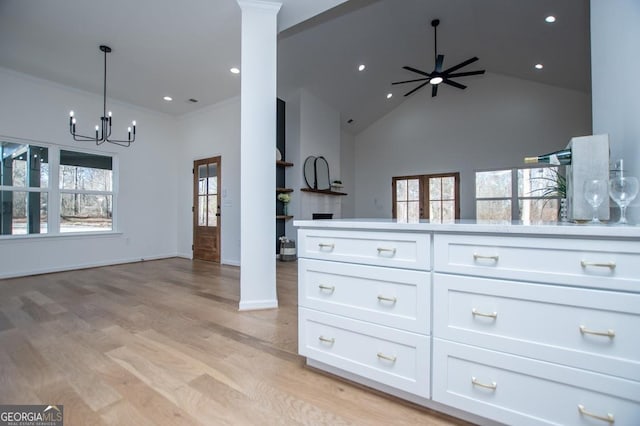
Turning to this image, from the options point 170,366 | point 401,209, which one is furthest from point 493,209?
point 170,366

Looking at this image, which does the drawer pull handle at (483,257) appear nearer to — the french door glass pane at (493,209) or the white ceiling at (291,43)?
the white ceiling at (291,43)

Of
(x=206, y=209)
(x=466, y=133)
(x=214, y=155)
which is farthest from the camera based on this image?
(x=466, y=133)

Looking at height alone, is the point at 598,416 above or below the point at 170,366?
above

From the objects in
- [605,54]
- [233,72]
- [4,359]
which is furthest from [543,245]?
[233,72]

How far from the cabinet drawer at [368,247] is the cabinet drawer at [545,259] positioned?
0.24 feet

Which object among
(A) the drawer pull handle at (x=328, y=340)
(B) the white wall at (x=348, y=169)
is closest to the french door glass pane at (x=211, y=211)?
(B) the white wall at (x=348, y=169)

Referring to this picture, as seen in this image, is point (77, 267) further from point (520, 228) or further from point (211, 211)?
point (520, 228)

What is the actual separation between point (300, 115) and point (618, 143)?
16.5 ft

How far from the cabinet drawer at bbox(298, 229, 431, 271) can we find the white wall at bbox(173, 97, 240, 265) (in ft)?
12.4

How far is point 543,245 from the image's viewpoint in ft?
3.30

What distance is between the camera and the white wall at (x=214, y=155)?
5129 millimetres

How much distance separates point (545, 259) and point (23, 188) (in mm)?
6029

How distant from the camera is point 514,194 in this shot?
6.39 m

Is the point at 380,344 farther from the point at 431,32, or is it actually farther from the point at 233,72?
the point at 431,32
